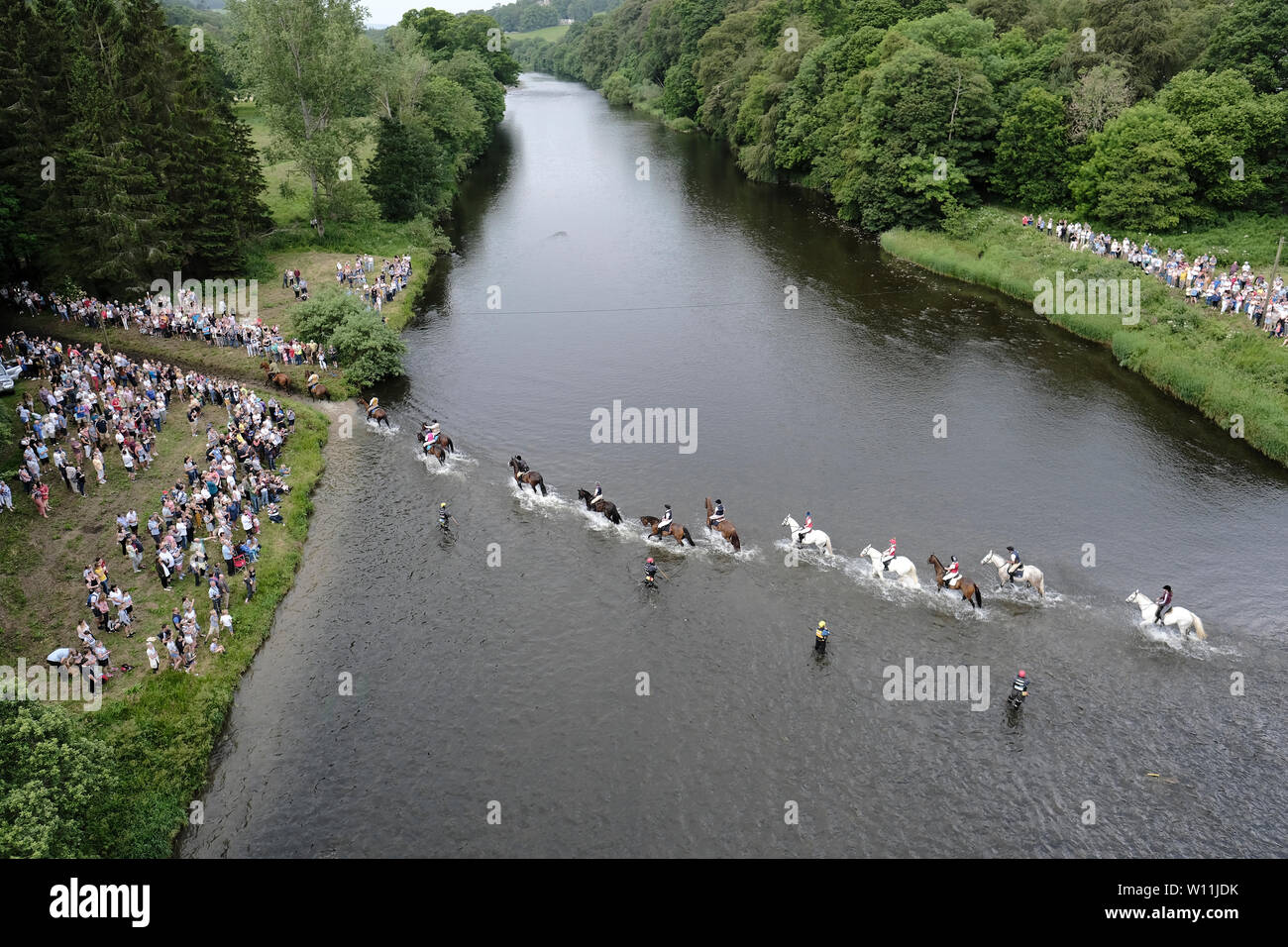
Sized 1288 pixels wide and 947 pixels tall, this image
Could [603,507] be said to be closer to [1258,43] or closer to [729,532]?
[729,532]

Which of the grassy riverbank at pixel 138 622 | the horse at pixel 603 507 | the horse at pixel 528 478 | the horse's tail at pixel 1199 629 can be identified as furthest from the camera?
the horse at pixel 528 478

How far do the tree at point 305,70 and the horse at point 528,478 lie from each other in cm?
4241

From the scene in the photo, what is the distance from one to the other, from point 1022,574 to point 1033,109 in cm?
5330

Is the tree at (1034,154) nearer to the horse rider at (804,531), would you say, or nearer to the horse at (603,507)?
the horse rider at (804,531)

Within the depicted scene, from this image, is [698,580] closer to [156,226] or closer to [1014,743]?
[1014,743]

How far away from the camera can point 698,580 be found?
32.9 metres

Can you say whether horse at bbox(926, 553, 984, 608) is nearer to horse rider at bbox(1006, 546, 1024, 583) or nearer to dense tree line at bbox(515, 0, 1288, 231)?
horse rider at bbox(1006, 546, 1024, 583)

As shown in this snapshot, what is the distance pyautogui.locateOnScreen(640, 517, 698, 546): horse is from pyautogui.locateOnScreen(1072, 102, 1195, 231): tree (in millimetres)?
46230

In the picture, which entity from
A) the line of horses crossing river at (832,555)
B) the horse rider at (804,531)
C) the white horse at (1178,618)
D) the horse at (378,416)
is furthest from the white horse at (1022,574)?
the horse at (378,416)

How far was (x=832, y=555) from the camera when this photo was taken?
34.0 meters

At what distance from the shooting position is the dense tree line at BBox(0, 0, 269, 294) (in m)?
50.5

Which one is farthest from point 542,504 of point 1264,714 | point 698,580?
point 1264,714

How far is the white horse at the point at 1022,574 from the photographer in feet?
103

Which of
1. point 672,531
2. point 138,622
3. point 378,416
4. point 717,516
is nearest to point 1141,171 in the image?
point 717,516
